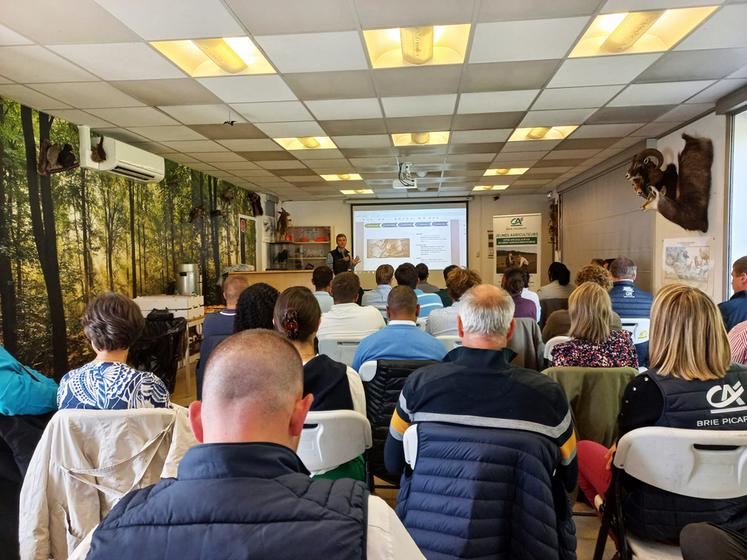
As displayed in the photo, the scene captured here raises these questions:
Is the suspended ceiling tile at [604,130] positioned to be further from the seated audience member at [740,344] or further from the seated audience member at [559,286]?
the seated audience member at [740,344]

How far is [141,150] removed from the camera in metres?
5.15

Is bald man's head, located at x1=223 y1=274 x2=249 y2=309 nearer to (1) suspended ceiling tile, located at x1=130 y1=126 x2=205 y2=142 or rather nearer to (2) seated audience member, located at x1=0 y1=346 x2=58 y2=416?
(2) seated audience member, located at x1=0 y1=346 x2=58 y2=416

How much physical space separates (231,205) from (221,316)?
5.41 metres

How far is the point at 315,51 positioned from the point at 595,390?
270 centimetres

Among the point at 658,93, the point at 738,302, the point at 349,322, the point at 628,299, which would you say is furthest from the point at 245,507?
the point at 658,93

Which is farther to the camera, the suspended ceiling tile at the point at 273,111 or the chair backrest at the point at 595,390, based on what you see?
the suspended ceiling tile at the point at 273,111

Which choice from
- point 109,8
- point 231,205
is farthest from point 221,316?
point 231,205

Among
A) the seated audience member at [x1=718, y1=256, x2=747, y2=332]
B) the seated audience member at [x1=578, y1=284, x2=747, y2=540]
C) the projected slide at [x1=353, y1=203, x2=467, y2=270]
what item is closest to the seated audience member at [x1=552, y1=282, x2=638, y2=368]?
the seated audience member at [x1=578, y1=284, x2=747, y2=540]

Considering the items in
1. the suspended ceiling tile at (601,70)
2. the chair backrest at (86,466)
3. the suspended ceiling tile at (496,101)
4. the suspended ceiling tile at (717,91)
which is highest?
the suspended ceiling tile at (717,91)

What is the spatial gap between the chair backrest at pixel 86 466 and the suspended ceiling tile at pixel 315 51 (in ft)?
7.80

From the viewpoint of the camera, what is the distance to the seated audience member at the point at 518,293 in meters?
3.63

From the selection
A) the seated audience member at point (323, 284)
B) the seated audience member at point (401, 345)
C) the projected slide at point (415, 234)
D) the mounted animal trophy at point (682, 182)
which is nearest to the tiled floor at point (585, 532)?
the seated audience member at point (401, 345)

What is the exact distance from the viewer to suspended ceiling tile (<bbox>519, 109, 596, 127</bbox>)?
4422 millimetres

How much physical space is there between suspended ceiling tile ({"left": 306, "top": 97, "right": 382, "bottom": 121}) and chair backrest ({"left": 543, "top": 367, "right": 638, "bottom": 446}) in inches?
116
